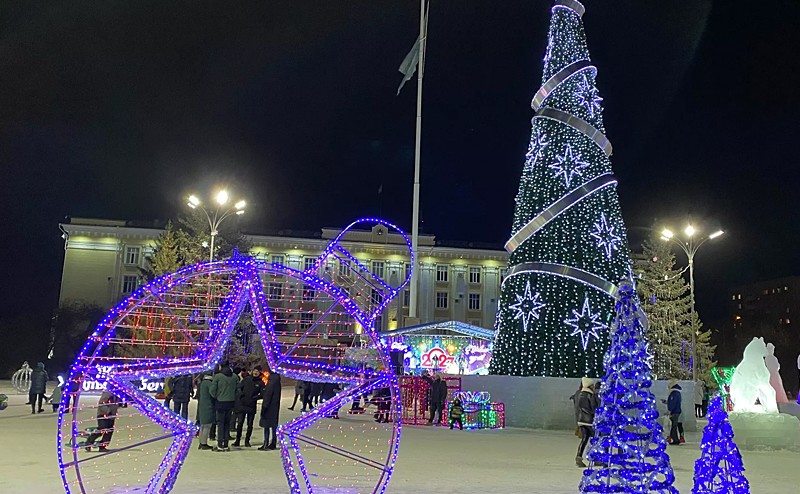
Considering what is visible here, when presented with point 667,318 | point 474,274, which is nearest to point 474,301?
point 474,274

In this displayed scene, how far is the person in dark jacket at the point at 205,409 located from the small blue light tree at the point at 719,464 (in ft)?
29.5

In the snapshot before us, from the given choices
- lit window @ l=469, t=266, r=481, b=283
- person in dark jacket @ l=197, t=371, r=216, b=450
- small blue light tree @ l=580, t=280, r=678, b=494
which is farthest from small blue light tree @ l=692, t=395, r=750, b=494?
lit window @ l=469, t=266, r=481, b=283

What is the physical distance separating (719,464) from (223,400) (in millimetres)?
9021

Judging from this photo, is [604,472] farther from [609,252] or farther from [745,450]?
[609,252]

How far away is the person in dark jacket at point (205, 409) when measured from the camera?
12.5 metres

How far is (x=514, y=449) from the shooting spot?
1377 centimetres

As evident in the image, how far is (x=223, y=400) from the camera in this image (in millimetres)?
12672

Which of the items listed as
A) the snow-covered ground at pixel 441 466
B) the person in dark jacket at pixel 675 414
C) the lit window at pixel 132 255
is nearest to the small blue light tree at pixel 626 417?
the snow-covered ground at pixel 441 466

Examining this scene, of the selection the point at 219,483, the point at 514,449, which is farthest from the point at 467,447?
the point at 219,483

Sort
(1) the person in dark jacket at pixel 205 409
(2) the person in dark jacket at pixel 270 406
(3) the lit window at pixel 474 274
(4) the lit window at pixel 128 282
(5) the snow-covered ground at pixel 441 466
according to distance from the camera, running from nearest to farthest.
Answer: (5) the snow-covered ground at pixel 441 466 → (1) the person in dark jacket at pixel 205 409 → (2) the person in dark jacket at pixel 270 406 → (4) the lit window at pixel 128 282 → (3) the lit window at pixel 474 274

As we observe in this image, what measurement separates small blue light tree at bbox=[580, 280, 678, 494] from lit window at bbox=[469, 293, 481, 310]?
201ft

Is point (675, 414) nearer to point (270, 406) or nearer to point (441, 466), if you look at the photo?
point (441, 466)

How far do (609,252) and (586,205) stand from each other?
1.50 m

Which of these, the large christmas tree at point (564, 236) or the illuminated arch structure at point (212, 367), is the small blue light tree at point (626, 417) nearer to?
the illuminated arch structure at point (212, 367)
